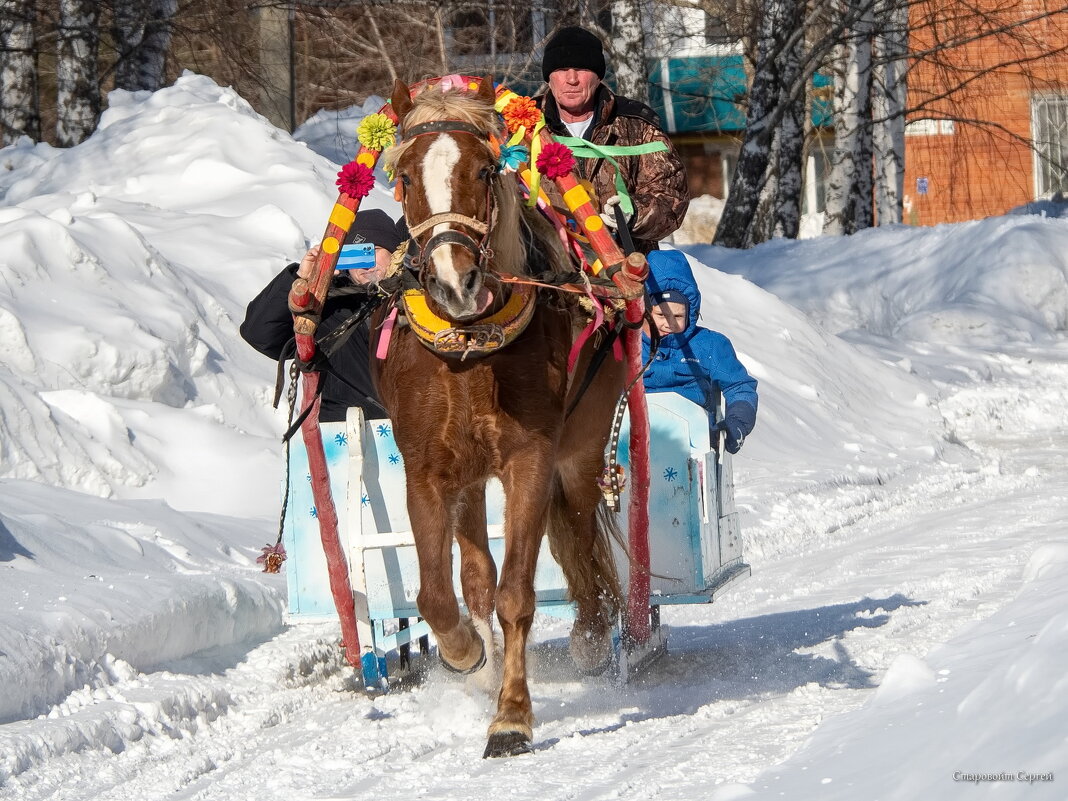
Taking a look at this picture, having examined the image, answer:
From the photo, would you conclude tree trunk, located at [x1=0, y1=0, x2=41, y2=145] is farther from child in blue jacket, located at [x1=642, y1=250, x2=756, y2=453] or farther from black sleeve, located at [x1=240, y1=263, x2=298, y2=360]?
child in blue jacket, located at [x1=642, y1=250, x2=756, y2=453]

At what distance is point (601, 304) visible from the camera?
17.1 ft

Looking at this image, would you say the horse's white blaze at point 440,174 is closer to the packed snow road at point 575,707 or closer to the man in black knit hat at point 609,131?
the man in black knit hat at point 609,131

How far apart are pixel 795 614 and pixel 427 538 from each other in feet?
8.45

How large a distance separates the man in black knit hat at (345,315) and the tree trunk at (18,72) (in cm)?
930

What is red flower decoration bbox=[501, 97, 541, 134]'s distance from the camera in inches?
194

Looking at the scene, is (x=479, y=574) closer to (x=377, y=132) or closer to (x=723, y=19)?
(x=377, y=132)

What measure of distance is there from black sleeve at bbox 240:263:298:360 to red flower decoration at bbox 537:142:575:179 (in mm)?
1315

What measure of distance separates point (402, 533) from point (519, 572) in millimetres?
775

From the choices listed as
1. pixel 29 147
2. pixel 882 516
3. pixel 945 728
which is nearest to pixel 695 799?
pixel 945 728

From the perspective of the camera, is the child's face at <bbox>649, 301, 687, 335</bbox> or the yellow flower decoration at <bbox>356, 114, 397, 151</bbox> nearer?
the yellow flower decoration at <bbox>356, 114, 397, 151</bbox>

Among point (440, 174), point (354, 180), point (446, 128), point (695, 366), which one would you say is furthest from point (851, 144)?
point (440, 174)

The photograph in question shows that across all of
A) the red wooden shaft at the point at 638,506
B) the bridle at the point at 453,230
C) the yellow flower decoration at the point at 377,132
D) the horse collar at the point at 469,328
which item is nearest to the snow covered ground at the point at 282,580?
the red wooden shaft at the point at 638,506

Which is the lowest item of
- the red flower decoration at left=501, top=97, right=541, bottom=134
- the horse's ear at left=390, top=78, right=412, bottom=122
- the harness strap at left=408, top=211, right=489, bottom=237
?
the harness strap at left=408, top=211, right=489, bottom=237

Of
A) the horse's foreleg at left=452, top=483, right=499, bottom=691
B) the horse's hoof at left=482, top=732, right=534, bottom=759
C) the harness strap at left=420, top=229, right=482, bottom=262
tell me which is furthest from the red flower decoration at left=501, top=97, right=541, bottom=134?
the horse's hoof at left=482, top=732, right=534, bottom=759
